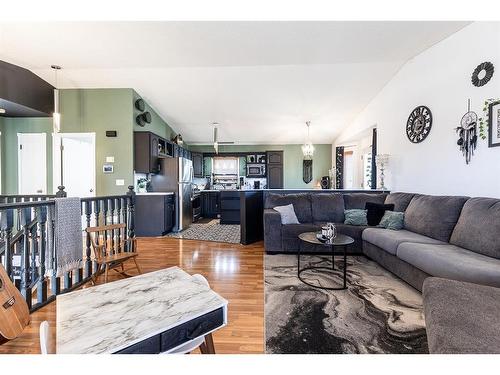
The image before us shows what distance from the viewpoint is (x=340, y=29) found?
110 inches

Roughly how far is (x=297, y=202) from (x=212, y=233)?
2.04 metres

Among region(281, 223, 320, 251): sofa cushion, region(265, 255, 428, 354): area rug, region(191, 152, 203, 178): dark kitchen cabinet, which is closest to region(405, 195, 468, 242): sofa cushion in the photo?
region(265, 255, 428, 354): area rug

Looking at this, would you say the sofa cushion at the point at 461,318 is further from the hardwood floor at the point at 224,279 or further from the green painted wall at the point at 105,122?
the green painted wall at the point at 105,122

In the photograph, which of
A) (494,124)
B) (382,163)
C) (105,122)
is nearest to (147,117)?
(105,122)

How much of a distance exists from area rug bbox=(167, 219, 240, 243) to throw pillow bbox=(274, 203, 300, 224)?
1.12m

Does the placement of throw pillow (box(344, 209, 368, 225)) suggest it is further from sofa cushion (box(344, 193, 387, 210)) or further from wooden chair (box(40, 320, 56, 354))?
wooden chair (box(40, 320, 56, 354))

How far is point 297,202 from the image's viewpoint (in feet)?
13.2

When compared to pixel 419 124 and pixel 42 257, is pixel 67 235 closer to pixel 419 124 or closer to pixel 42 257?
pixel 42 257

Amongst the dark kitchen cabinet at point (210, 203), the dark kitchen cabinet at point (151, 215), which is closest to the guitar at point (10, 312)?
the dark kitchen cabinet at point (151, 215)

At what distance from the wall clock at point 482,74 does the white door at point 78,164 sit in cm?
603

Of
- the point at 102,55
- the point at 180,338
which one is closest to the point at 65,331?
the point at 180,338

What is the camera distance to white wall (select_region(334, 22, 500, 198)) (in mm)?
2523

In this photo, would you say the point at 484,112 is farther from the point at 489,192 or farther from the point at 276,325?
the point at 276,325

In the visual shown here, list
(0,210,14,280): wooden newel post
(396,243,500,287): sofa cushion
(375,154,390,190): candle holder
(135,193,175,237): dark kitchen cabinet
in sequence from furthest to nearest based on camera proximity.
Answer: (135,193,175,237): dark kitchen cabinet < (375,154,390,190): candle holder < (0,210,14,280): wooden newel post < (396,243,500,287): sofa cushion
